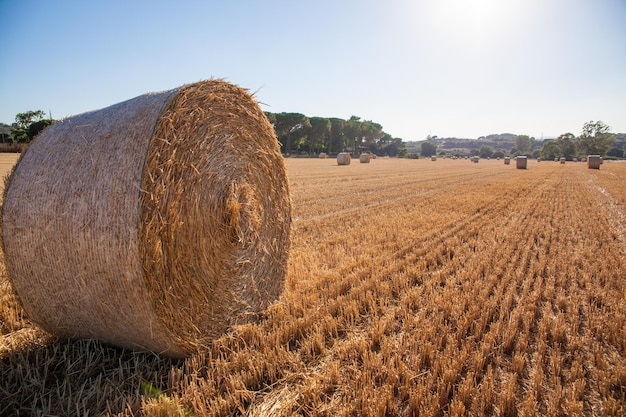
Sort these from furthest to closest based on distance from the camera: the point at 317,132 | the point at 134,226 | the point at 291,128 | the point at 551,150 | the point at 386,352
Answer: the point at 551,150
the point at 317,132
the point at 291,128
the point at 386,352
the point at 134,226

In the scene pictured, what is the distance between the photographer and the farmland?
7.77ft

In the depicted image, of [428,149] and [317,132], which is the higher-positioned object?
[317,132]

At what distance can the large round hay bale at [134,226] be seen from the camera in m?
2.59

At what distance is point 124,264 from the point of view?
2.52m

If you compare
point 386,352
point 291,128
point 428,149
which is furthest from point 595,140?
point 386,352

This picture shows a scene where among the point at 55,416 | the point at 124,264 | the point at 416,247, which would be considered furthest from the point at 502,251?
the point at 55,416

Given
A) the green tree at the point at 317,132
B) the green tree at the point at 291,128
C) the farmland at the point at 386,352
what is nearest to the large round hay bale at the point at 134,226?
the farmland at the point at 386,352

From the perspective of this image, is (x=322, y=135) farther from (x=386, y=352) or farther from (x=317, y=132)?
(x=386, y=352)

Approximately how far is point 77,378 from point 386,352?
7.76ft

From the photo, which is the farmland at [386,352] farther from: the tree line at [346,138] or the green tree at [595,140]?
the green tree at [595,140]

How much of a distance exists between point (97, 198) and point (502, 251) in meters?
5.72

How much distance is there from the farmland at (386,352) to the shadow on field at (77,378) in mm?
12

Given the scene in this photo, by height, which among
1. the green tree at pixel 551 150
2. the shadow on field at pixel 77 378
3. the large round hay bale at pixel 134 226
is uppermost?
the green tree at pixel 551 150

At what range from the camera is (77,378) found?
266cm
